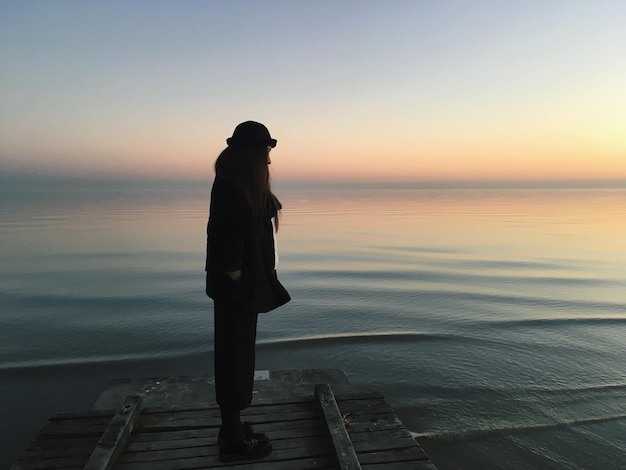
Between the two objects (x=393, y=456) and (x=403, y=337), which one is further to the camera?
(x=403, y=337)

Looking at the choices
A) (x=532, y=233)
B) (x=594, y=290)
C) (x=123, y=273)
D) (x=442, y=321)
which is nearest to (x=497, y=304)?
(x=442, y=321)

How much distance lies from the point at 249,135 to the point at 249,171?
10.6 inches

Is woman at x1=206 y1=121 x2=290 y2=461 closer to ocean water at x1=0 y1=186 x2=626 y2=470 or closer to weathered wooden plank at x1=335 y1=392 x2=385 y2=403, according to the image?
weathered wooden plank at x1=335 y1=392 x2=385 y2=403

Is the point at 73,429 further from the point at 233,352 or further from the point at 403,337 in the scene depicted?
the point at 403,337

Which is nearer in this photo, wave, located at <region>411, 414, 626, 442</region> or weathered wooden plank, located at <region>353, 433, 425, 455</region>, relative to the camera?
weathered wooden plank, located at <region>353, 433, 425, 455</region>

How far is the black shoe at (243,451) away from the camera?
370 cm

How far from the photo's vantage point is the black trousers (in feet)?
11.3

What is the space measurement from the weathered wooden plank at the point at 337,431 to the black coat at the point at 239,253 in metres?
1.30

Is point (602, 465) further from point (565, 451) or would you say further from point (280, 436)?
point (280, 436)

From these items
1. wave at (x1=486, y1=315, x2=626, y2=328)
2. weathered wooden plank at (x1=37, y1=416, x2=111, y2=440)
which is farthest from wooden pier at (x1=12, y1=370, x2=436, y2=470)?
wave at (x1=486, y1=315, x2=626, y2=328)

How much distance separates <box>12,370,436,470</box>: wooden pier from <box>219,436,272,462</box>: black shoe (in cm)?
6

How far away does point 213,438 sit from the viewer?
4059 mm

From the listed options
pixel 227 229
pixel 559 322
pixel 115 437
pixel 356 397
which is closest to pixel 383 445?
pixel 356 397

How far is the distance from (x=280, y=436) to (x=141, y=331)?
23.1ft
